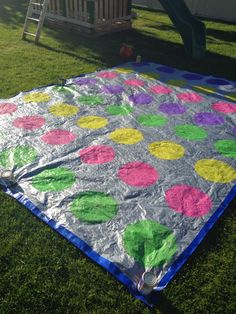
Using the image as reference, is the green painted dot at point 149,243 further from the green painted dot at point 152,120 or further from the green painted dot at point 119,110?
the green painted dot at point 119,110

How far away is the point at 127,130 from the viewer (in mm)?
4055

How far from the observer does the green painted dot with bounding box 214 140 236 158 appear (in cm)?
365

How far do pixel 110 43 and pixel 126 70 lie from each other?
1.95 m

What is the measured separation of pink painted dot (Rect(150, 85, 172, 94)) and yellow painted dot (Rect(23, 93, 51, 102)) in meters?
1.63

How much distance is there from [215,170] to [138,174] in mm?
794

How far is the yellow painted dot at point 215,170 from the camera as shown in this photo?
3254 mm

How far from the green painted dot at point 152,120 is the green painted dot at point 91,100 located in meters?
0.73

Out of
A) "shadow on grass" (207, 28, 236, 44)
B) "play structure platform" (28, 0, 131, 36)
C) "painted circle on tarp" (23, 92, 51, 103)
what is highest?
"play structure platform" (28, 0, 131, 36)

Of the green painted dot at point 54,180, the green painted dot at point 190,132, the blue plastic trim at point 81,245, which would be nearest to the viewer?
the blue plastic trim at point 81,245

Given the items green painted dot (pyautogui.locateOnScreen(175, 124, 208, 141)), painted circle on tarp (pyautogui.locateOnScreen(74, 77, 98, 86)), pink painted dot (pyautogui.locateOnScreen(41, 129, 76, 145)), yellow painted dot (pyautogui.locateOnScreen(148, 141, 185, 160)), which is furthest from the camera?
painted circle on tarp (pyautogui.locateOnScreen(74, 77, 98, 86))

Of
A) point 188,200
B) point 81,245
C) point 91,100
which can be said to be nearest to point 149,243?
point 81,245

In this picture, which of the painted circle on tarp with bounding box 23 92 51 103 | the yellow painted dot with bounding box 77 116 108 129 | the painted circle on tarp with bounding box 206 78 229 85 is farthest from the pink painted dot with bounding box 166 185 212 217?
the painted circle on tarp with bounding box 206 78 229 85

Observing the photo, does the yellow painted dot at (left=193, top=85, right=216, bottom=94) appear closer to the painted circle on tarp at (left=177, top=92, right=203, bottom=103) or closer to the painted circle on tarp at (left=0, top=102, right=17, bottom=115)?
the painted circle on tarp at (left=177, top=92, right=203, bottom=103)

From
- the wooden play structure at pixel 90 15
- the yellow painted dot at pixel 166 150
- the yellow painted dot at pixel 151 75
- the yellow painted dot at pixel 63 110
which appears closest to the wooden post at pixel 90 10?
the wooden play structure at pixel 90 15
